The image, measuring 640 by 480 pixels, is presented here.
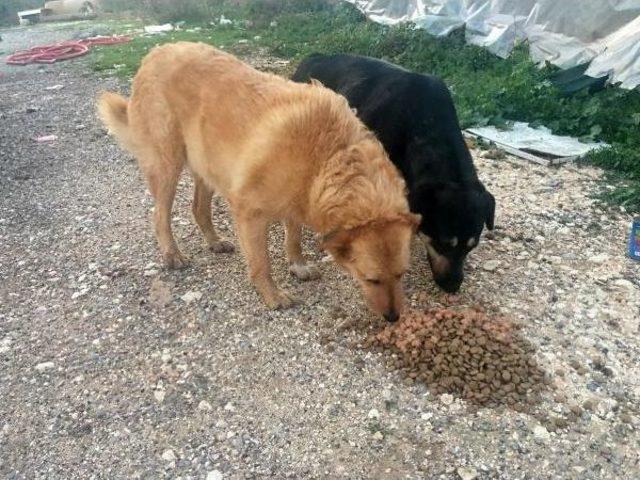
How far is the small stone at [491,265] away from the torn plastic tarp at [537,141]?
229cm

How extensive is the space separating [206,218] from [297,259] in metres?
0.98

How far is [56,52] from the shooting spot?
14180 mm

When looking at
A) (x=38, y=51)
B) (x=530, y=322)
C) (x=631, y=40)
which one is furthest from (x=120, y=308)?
(x=38, y=51)

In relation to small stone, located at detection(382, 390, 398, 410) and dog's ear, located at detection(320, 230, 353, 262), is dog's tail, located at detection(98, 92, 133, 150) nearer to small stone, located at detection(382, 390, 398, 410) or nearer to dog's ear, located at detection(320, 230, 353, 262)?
dog's ear, located at detection(320, 230, 353, 262)

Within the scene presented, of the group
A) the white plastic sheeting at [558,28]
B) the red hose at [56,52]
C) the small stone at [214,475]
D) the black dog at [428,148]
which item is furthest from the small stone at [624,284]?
the red hose at [56,52]

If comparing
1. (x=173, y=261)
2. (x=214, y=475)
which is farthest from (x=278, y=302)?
(x=214, y=475)

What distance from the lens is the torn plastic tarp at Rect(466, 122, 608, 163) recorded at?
261 inches

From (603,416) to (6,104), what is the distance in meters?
10.3

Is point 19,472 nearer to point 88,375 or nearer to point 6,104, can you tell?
point 88,375

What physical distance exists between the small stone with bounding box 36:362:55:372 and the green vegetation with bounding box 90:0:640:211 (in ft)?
17.0

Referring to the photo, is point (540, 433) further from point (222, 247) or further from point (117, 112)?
point (117, 112)

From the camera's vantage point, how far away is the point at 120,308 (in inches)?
174

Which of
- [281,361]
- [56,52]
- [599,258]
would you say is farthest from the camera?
[56,52]

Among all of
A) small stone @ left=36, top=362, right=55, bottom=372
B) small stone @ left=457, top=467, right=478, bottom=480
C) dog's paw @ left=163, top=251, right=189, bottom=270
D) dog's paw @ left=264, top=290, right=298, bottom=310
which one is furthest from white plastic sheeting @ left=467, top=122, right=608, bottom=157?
small stone @ left=36, top=362, right=55, bottom=372
